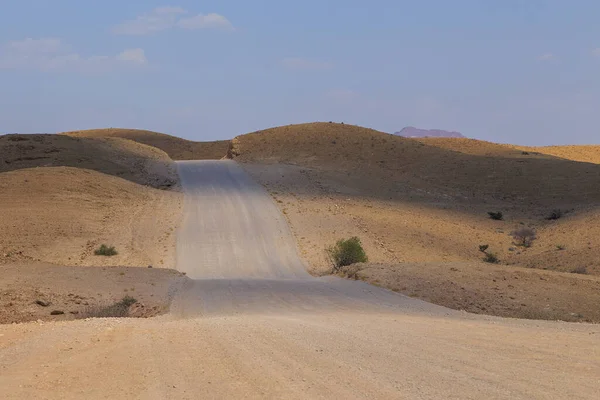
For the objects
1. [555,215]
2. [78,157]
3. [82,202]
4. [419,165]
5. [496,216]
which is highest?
[419,165]

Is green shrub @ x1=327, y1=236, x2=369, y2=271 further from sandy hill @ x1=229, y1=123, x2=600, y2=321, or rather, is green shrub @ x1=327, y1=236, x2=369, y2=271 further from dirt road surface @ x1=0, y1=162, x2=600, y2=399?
dirt road surface @ x1=0, y1=162, x2=600, y2=399

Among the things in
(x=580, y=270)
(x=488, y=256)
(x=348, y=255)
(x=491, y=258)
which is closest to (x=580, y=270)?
(x=580, y=270)

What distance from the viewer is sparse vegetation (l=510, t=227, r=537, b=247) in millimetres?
38156

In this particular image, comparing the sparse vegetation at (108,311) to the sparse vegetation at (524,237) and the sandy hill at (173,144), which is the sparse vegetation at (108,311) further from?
the sandy hill at (173,144)

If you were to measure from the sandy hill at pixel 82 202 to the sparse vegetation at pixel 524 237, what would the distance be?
56.5ft

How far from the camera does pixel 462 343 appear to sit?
1157cm

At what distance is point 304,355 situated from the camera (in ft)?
33.3

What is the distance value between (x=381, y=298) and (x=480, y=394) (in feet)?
39.7

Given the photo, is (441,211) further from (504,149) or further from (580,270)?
(504,149)

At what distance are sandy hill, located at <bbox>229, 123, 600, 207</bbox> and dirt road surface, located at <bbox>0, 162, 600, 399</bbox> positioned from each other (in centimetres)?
3226

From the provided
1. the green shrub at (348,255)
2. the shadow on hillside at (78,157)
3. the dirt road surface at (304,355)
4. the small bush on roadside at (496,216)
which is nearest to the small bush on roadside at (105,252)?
the green shrub at (348,255)

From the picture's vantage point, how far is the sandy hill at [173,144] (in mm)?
87312

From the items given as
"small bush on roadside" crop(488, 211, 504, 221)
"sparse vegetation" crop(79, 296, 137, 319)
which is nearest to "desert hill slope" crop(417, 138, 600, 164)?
"small bush on roadside" crop(488, 211, 504, 221)

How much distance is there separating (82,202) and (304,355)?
30.0m
